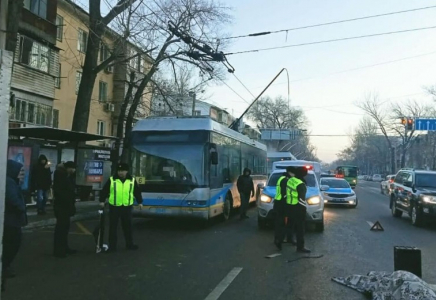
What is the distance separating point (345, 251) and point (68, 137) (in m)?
10.2

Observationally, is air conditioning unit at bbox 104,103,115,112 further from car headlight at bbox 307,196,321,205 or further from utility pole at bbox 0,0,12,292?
utility pole at bbox 0,0,12,292

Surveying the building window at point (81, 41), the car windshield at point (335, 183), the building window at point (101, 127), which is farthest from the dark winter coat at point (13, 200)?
the building window at point (101, 127)

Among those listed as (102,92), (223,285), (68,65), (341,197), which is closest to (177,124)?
(223,285)

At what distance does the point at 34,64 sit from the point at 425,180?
20194mm

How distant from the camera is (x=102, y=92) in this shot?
130 ft

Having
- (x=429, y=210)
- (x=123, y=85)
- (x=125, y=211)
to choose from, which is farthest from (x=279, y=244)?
(x=123, y=85)

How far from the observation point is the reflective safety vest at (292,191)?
10.1m

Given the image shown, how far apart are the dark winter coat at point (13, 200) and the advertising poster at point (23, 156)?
9.89m

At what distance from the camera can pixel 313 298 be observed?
6.30 m

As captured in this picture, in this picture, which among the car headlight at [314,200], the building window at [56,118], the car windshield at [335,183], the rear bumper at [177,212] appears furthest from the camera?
the building window at [56,118]

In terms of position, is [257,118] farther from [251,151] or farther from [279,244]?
[279,244]

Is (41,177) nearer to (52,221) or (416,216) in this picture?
(52,221)

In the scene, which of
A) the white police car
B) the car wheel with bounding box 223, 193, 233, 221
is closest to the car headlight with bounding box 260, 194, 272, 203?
the white police car

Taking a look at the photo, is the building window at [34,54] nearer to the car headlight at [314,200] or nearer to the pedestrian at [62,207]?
the pedestrian at [62,207]
